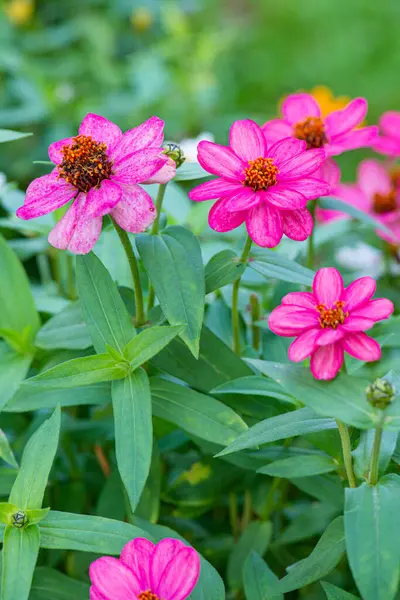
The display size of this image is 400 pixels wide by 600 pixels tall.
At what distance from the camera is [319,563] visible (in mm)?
692

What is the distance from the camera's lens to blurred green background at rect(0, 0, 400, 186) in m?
2.13

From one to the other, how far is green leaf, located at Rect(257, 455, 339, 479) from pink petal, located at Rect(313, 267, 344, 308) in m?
0.17

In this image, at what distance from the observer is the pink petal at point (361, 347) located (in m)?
0.62

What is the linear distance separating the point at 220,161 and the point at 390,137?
0.53 meters

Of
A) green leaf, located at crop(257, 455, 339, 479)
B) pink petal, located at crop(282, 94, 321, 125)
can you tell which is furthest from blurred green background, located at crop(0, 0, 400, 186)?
green leaf, located at crop(257, 455, 339, 479)

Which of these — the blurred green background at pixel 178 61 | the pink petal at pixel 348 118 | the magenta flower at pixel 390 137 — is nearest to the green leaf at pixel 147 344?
the pink petal at pixel 348 118

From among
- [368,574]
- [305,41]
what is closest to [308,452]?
[368,574]

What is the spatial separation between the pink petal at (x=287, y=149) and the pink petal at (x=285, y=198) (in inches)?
1.8

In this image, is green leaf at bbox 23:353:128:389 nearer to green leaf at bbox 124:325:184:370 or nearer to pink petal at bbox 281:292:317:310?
green leaf at bbox 124:325:184:370

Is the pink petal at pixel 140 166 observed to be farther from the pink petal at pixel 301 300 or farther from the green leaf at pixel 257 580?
the green leaf at pixel 257 580

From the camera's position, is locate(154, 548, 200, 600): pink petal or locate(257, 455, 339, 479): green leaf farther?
locate(257, 455, 339, 479): green leaf

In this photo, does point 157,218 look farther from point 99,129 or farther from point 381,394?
point 381,394

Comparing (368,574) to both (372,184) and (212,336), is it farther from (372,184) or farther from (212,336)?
(372,184)

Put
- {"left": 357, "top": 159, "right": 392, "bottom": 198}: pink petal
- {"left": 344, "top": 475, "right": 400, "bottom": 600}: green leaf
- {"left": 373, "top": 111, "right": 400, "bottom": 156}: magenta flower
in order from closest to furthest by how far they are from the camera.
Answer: {"left": 344, "top": 475, "right": 400, "bottom": 600}: green leaf
{"left": 373, "top": 111, "right": 400, "bottom": 156}: magenta flower
{"left": 357, "top": 159, "right": 392, "bottom": 198}: pink petal
